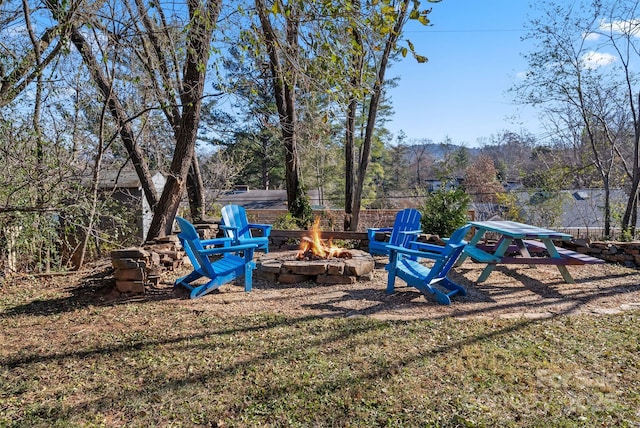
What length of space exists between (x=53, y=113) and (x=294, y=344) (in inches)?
146

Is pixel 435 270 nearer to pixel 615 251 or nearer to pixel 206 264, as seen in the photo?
pixel 206 264

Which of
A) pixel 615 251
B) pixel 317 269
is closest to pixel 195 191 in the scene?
pixel 317 269

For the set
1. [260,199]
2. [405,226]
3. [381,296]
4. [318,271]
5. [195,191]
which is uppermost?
[195,191]

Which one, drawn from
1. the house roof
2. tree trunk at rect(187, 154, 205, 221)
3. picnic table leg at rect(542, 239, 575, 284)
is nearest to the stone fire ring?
picnic table leg at rect(542, 239, 575, 284)

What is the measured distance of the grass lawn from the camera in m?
1.80

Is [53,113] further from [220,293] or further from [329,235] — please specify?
[329,235]

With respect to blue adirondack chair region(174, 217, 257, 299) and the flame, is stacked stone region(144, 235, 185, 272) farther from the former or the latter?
the flame

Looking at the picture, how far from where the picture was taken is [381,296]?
12.4 feet

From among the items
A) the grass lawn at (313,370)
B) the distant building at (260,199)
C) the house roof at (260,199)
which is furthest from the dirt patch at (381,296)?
the house roof at (260,199)

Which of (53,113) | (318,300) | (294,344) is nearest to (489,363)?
(294,344)

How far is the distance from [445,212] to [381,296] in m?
3.22

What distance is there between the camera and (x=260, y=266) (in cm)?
452

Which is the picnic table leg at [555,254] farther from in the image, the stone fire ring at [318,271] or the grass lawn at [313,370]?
the stone fire ring at [318,271]

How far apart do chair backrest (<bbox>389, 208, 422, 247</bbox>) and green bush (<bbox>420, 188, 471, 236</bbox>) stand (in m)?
1.58
